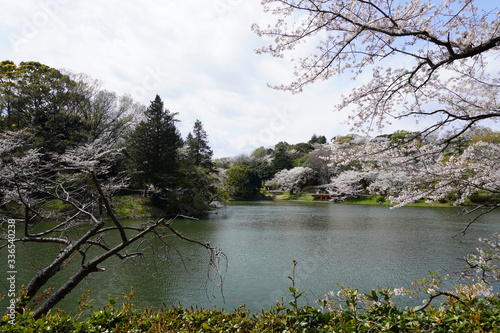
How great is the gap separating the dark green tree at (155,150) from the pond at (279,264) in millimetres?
5711

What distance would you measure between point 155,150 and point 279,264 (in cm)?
1205

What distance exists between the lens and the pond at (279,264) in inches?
180

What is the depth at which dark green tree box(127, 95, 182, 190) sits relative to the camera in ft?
50.9

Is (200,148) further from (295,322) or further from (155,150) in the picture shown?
(295,322)

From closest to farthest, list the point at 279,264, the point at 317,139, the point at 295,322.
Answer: the point at 295,322 → the point at 279,264 → the point at 317,139

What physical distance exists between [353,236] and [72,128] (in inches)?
619

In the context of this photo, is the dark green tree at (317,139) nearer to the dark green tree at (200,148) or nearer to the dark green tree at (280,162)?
the dark green tree at (280,162)

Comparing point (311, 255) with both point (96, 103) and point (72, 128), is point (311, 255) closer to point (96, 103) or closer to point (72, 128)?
point (72, 128)

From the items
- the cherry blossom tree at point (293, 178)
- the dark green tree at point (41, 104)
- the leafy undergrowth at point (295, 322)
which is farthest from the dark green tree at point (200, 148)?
the leafy undergrowth at point (295, 322)

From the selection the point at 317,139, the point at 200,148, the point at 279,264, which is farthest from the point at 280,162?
the point at 279,264

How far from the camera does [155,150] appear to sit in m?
16.0

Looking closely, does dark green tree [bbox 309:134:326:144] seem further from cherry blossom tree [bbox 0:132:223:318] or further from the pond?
cherry blossom tree [bbox 0:132:223:318]

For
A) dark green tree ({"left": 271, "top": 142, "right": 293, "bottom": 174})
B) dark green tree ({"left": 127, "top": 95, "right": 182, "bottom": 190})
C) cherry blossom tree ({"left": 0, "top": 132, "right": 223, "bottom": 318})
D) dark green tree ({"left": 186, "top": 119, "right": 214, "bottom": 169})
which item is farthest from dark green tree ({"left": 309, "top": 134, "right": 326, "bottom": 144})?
cherry blossom tree ({"left": 0, "top": 132, "right": 223, "bottom": 318})

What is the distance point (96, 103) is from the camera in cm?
1695
